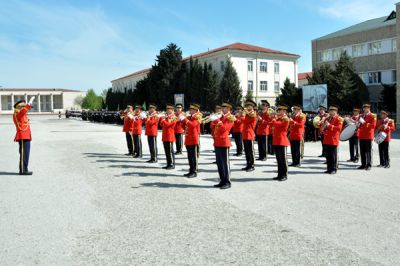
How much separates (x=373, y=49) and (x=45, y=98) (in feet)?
360

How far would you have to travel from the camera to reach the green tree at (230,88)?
47406 millimetres

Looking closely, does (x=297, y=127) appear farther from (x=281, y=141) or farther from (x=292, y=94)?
(x=292, y=94)

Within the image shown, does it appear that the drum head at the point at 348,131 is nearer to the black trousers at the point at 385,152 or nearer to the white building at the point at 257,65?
the black trousers at the point at 385,152

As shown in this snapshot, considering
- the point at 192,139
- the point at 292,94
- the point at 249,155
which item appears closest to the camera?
the point at 192,139

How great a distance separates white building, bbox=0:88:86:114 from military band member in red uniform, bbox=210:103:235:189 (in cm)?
11858

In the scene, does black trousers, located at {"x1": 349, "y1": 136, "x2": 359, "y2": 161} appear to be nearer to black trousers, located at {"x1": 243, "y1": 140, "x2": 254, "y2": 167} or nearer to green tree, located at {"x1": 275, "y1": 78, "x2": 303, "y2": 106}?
black trousers, located at {"x1": 243, "y1": 140, "x2": 254, "y2": 167}

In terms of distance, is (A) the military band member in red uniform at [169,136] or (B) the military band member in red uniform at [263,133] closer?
(A) the military band member in red uniform at [169,136]

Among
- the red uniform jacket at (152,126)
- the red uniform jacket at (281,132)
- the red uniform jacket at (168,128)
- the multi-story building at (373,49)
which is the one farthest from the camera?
the multi-story building at (373,49)

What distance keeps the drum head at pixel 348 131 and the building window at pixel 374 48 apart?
3424 centimetres

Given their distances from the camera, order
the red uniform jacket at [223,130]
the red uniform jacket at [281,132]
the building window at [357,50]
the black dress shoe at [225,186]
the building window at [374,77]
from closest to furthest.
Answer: the black dress shoe at [225,186] → the red uniform jacket at [223,130] → the red uniform jacket at [281,132] → the building window at [374,77] → the building window at [357,50]

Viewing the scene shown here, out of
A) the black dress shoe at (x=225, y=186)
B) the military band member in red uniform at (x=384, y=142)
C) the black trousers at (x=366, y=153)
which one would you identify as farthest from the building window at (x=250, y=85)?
the black dress shoe at (x=225, y=186)

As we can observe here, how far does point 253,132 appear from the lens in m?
11.2

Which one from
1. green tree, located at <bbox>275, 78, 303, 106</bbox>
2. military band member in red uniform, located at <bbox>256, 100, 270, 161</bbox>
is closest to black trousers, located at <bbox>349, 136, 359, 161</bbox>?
military band member in red uniform, located at <bbox>256, 100, 270, 161</bbox>

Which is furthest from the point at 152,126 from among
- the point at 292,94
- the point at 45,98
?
the point at 45,98
